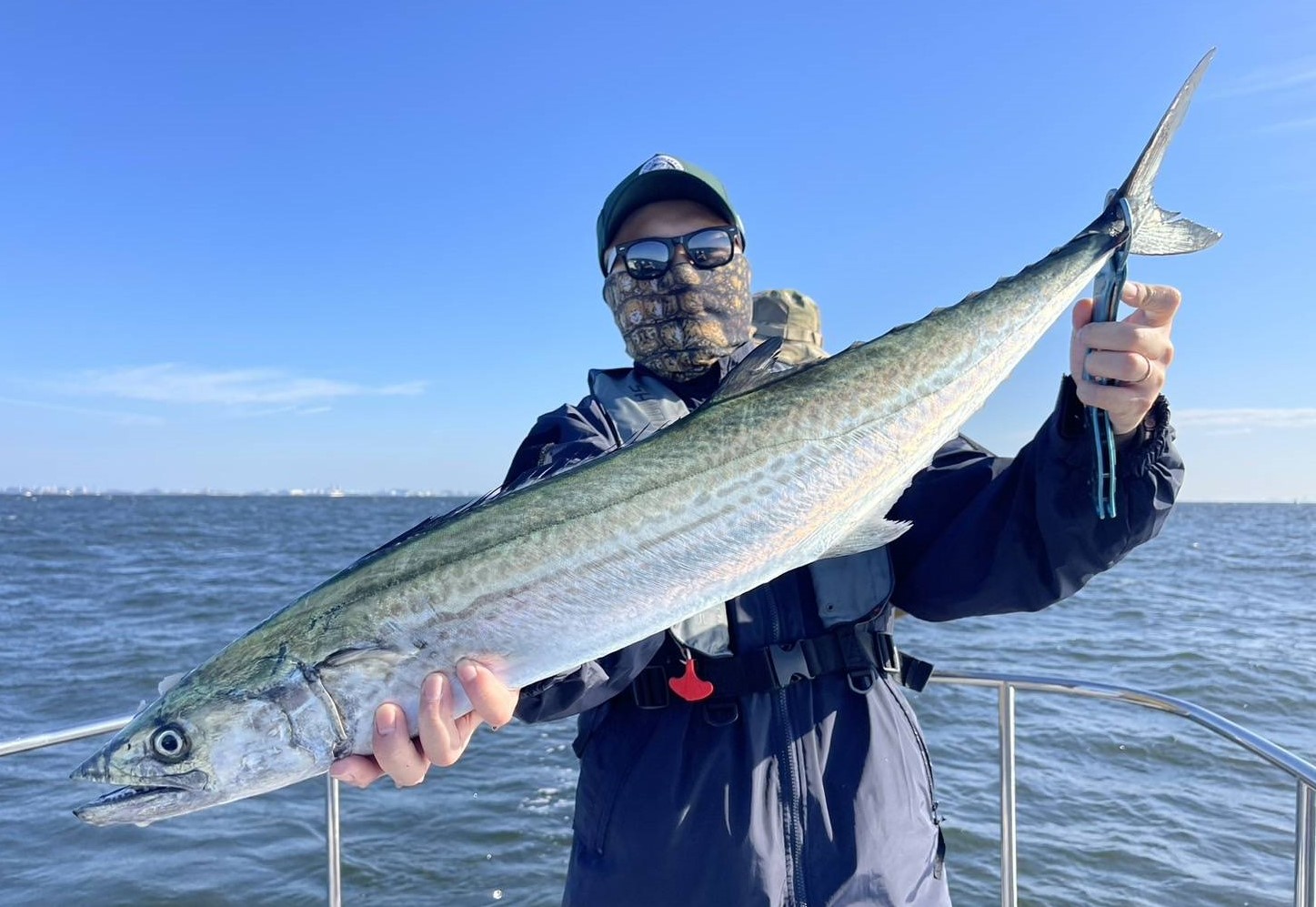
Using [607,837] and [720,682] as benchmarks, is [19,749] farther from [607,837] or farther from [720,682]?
[720,682]

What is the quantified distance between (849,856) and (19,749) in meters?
3.19

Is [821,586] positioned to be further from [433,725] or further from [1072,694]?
[1072,694]

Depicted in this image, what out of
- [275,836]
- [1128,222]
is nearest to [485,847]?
[275,836]

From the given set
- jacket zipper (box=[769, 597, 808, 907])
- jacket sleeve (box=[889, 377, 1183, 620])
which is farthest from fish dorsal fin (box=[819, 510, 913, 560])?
jacket zipper (box=[769, 597, 808, 907])

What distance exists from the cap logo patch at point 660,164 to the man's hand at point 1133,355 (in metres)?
1.74

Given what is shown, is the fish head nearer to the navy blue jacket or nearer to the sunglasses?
the navy blue jacket

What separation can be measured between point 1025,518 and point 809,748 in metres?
0.99

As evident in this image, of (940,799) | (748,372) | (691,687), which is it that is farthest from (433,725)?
(940,799)

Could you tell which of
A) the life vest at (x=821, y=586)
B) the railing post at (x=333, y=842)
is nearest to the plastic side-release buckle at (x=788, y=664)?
the life vest at (x=821, y=586)

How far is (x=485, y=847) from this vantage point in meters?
8.75

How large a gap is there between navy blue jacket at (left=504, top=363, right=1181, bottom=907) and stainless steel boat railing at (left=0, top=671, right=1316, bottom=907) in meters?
1.26

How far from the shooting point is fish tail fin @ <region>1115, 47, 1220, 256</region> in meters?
2.71

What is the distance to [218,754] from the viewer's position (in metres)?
2.40

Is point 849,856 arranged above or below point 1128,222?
below
